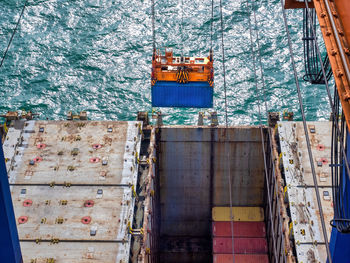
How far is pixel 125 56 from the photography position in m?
48.6

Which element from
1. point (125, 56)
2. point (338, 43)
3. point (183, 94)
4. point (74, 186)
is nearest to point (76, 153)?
point (74, 186)

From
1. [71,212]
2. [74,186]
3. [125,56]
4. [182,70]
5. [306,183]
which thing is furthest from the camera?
[125,56]

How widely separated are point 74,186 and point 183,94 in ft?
27.6

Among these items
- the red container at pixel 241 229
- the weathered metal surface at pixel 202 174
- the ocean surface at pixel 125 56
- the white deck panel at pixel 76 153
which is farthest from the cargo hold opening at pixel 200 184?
the ocean surface at pixel 125 56

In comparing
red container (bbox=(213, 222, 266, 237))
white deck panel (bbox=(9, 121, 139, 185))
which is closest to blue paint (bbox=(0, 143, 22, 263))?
white deck panel (bbox=(9, 121, 139, 185))

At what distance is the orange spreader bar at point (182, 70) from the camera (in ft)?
99.3

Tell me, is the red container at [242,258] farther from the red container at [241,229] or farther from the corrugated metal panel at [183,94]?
the corrugated metal panel at [183,94]

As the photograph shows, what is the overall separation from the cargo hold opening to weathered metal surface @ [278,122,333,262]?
10.2 feet

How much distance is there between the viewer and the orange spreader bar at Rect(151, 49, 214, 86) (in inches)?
1192

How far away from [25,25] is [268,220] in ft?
104

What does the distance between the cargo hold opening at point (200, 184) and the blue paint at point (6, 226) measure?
17.1 meters

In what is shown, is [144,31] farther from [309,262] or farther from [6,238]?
[6,238]

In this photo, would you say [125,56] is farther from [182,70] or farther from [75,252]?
[75,252]

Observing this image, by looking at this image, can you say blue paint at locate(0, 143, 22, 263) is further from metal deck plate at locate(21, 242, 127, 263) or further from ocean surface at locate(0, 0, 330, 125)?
ocean surface at locate(0, 0, 330, 125)
